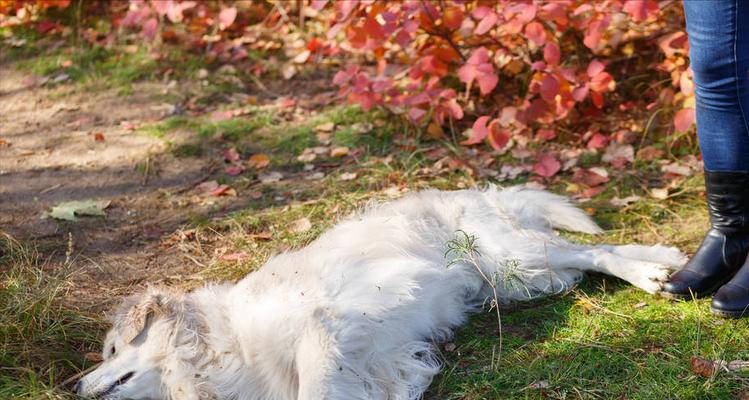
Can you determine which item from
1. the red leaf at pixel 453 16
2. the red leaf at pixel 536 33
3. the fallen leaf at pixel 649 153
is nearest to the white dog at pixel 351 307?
the red leaf at pixel 536 33

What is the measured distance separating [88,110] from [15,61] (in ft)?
4.02

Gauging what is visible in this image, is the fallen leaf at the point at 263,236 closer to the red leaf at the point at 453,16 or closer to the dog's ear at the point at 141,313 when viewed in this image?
the dog's ear at the point at 141,313

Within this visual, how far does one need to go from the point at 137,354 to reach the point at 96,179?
229cm

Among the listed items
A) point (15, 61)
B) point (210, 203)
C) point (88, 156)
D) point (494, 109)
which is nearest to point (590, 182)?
point (494, 109)

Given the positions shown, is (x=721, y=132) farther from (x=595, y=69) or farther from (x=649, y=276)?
(x=595, y=69)

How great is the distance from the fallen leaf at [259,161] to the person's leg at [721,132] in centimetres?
271

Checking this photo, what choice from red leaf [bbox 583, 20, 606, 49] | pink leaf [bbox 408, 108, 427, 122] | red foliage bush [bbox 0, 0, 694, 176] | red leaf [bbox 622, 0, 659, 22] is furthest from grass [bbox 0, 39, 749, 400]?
red leaf [bbox 622, 0, 659, 22]

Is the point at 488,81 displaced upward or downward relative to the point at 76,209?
upward

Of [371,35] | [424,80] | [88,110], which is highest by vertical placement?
[371,35]

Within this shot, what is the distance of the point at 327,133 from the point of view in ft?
17.5

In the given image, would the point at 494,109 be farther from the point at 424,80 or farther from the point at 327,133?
the point at 327,133

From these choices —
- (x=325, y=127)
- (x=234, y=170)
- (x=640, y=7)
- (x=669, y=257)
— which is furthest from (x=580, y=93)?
(x=234, y=170)

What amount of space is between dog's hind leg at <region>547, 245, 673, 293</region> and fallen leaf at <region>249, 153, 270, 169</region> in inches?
85.0

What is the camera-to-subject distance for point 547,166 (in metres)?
4.58
